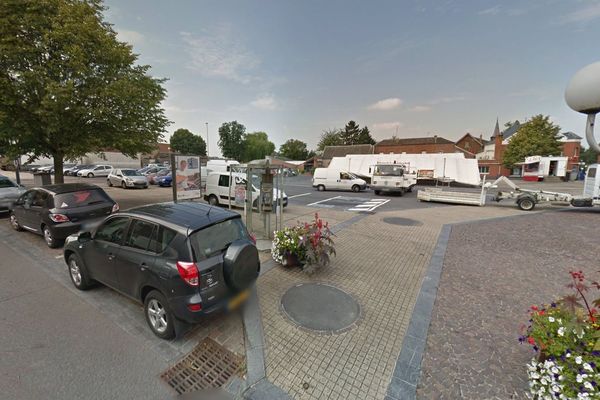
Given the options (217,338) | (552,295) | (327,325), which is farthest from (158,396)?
(552,295)

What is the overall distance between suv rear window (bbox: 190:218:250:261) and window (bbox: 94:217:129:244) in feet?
4.47

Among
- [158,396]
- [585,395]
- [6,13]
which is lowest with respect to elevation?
[158,396]

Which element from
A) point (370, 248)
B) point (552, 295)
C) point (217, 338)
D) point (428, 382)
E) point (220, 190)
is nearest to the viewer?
point (428, 382)

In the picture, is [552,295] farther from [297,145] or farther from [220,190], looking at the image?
[297,145]

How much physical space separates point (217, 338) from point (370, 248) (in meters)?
4.58

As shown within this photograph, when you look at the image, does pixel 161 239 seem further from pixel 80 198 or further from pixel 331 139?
pixel 331 139

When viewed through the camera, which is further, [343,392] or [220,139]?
[220,139]

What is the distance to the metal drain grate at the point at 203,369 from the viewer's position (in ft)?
8.61

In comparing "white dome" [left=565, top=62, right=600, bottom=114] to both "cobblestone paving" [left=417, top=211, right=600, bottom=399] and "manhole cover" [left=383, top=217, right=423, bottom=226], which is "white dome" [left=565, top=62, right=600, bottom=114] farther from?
"manhole cover" [left=383, top=217, right=423, bottom=226]

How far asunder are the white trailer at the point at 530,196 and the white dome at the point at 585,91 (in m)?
14.3

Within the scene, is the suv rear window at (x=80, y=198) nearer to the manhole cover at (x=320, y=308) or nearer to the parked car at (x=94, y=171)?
the manhole cover at (x=320, y=308)

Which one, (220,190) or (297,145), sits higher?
(297,145)

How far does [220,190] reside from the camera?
12258 mm

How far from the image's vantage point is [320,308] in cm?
390
